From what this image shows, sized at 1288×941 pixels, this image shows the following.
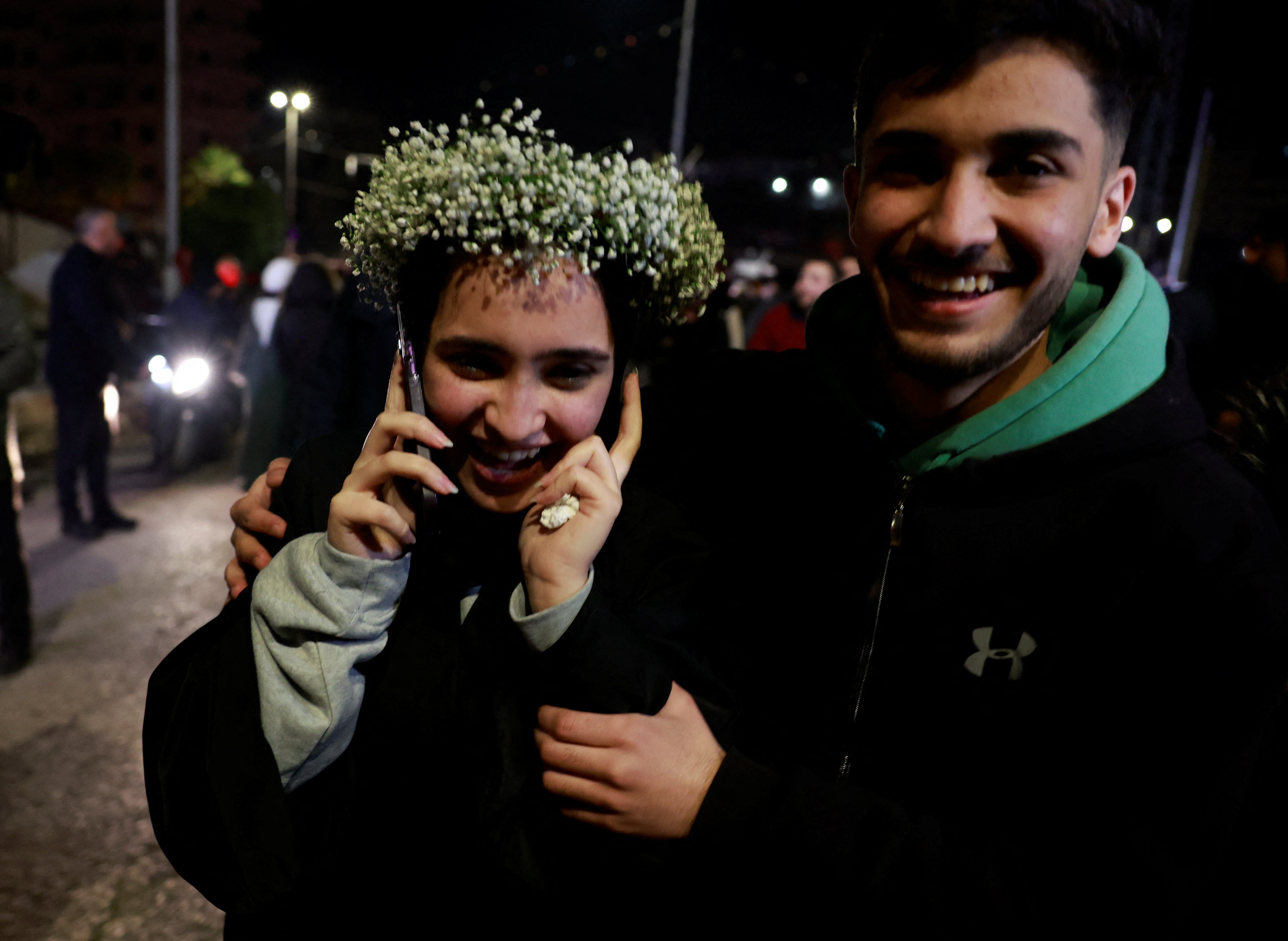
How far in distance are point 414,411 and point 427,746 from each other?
0.63 metres

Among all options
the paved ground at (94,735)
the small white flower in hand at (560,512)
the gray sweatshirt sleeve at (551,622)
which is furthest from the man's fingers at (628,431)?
the paved ground at (94,735)

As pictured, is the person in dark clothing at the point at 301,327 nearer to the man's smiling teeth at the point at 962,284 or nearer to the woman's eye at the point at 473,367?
the woman's eye at the point at 473,367

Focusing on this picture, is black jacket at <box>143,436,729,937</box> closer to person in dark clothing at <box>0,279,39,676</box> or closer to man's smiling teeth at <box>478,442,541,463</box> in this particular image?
man's smiling teeth at <box>478,442,541,463</box>

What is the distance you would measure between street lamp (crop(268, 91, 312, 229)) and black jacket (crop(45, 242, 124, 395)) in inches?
447

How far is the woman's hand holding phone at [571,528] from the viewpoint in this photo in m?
1.33

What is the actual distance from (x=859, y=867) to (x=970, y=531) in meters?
0.59

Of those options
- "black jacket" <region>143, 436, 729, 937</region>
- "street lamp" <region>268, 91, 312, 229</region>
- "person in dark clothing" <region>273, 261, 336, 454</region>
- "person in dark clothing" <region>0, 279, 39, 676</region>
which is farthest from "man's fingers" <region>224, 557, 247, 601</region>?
"street lamp" <region>268, 91, 312, 229</region>

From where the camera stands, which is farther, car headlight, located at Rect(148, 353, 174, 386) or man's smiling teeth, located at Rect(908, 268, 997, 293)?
car headlight, located at Rect(148, 353, 174, 386)

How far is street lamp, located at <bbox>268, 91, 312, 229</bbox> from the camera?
1684 centimetres

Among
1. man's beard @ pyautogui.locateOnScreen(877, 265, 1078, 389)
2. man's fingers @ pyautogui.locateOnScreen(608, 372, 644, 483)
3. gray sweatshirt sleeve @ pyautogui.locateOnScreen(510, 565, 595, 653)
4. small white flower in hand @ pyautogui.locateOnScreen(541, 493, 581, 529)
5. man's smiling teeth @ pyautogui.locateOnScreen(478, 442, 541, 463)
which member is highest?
man's beard @ pyautogui.locateOnScreen(877, 265, 1078, 389)

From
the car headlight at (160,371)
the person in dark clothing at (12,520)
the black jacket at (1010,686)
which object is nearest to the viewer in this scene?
the black jacket at (1010,686)

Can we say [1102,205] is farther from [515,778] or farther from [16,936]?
[16,936]

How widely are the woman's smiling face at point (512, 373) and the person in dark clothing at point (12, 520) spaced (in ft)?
12.2

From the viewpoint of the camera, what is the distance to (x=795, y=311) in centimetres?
640
